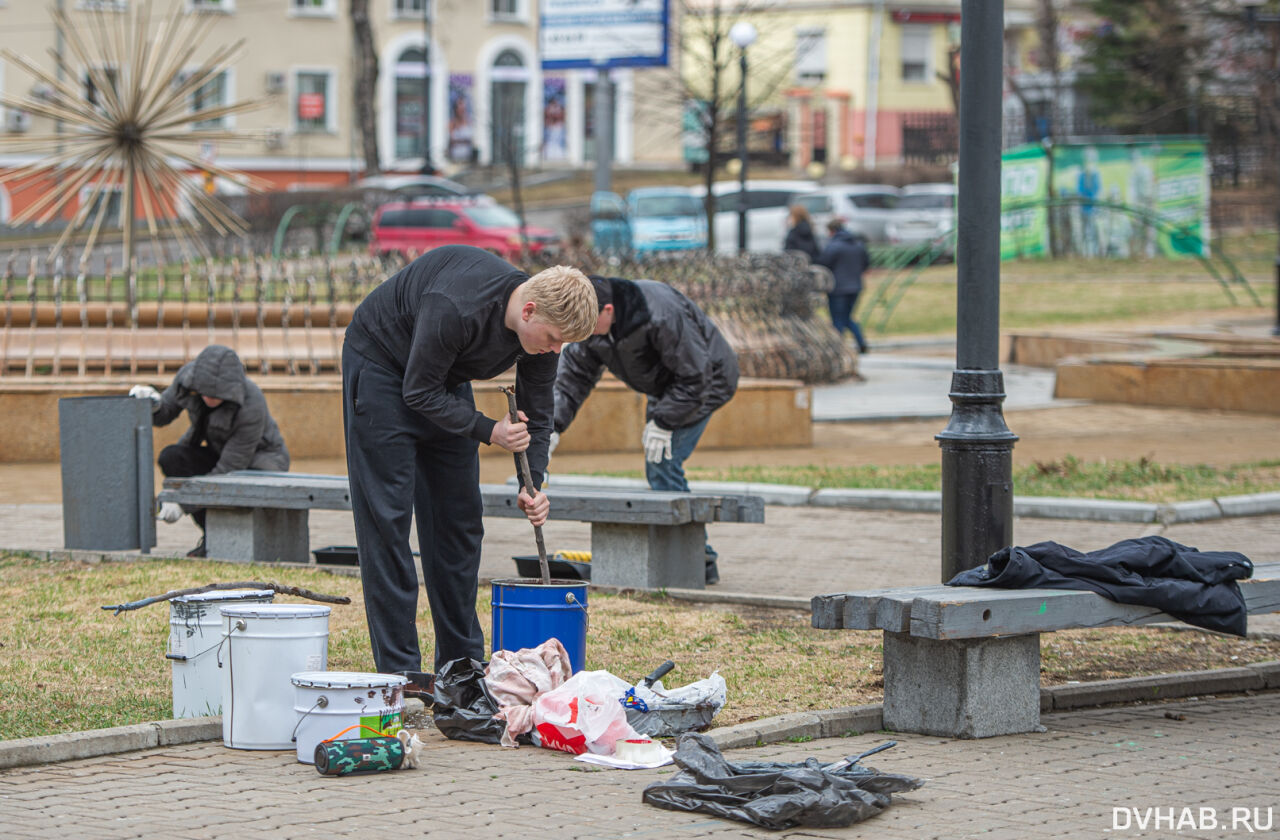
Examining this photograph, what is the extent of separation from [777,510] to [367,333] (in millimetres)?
6091

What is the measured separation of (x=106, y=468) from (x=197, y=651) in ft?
12.1

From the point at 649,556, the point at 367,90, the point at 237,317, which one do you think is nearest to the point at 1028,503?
the point at 649,556

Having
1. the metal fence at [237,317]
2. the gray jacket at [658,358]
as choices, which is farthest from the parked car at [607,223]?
the gray jacket at [658,358]

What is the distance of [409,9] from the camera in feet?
179

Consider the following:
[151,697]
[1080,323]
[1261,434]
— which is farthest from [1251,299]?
[151,697]

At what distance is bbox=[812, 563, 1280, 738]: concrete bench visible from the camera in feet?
18.2

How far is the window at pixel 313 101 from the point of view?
174ft

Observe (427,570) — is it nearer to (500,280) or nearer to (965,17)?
(500,280)

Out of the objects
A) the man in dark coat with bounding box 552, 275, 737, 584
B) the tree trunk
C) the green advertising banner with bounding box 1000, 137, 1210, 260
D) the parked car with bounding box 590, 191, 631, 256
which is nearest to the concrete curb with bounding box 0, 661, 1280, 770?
the man in dark coat with bounding box 552, 275, 737, 584

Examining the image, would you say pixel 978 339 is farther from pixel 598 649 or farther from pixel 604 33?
pixel 604 33

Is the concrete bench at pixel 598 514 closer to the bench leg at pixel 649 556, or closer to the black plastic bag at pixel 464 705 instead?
the bench leg at pixel 649 556

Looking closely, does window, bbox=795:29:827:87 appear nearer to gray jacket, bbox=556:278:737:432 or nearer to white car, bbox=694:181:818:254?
white car, bbox=694:181:818:254

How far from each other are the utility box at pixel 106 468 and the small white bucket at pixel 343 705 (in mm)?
4139

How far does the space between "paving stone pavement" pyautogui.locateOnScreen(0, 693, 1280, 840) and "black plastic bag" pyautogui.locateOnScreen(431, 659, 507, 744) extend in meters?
0.05
